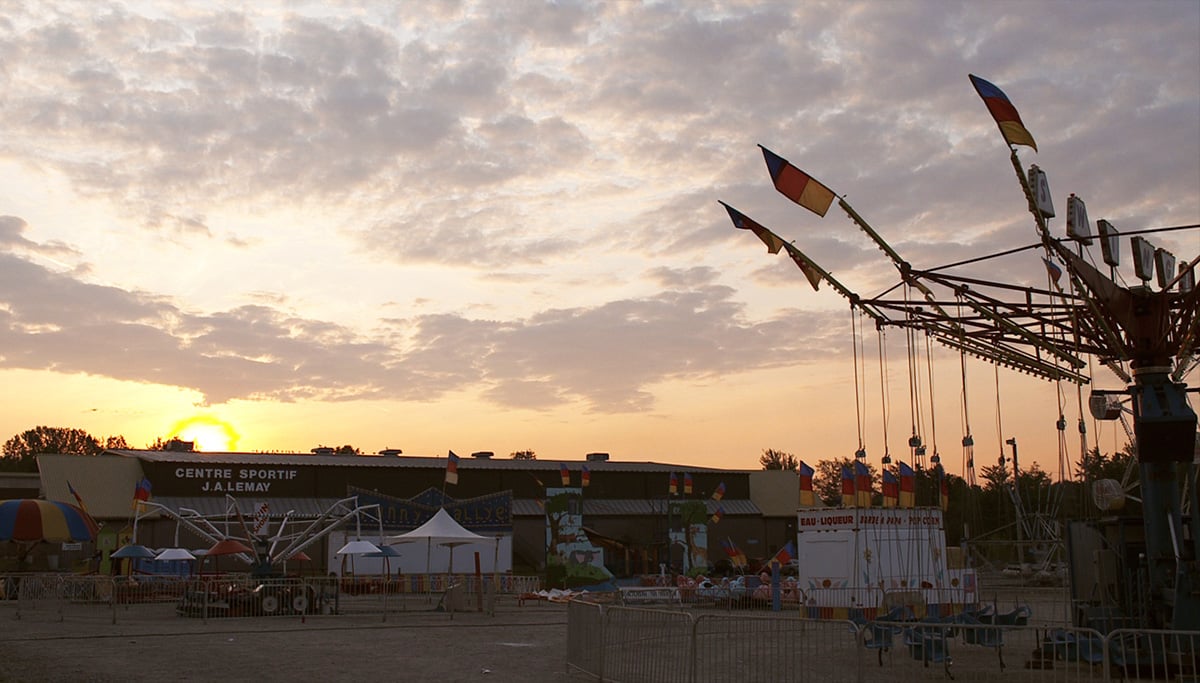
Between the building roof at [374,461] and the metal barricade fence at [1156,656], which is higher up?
the building roof at [374,461]

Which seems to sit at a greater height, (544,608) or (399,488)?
(399,488)

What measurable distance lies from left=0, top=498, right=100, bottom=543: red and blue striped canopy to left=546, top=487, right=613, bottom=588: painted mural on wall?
17.0 metres

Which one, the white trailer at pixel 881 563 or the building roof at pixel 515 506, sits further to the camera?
the building roof at pixel 515 506

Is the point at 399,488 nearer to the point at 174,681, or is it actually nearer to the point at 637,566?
the point at 637,566

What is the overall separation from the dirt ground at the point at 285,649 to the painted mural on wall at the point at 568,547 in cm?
1368

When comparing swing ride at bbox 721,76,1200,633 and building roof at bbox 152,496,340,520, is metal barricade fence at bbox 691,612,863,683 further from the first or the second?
building roof at bbox 152,496,340,520

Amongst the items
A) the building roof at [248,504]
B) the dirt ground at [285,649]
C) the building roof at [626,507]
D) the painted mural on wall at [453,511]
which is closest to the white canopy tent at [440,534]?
the dirt ground at [285,649]

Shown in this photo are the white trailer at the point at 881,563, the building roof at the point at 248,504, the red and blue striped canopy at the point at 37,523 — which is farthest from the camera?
the building roof at the point at 248,504

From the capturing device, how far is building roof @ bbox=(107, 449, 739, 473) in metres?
59.2

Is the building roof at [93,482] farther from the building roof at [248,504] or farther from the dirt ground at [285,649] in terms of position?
the dirt ground at [285,649]

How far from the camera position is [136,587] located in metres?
35.2

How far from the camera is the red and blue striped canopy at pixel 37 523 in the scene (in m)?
31.5

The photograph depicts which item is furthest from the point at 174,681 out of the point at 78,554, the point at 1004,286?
the point at 78,554

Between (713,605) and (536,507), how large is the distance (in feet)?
98.0
